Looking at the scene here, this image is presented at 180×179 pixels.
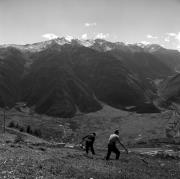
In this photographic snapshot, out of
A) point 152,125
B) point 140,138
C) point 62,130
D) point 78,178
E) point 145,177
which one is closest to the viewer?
point 78,178

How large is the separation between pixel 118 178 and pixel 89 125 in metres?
162

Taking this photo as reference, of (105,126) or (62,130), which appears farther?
(105,126)

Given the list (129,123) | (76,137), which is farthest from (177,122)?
(76,137)

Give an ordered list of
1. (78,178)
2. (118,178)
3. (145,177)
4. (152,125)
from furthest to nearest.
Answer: (152,125) < (145,177) < (118,178) < (78,178)

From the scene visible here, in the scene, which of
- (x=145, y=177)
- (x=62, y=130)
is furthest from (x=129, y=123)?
(x=145, y=177)

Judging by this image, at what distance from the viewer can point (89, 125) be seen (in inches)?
7087

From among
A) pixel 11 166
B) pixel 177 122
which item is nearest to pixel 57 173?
pixel 11 166

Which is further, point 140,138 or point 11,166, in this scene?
point 140,138

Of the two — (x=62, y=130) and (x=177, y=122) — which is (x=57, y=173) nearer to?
(x=62, y=130)

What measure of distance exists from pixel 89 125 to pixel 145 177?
159860mm

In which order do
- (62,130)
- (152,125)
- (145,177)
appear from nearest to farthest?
1. (145,177)
2. (62,130)
3. (152,125)

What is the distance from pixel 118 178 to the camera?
18.7 metres

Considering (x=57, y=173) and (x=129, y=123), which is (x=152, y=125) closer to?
(x=129, y=123)

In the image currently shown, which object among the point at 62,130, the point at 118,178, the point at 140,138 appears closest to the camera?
the point at 118,178
